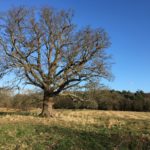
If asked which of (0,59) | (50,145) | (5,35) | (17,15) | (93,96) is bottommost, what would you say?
(50,145)

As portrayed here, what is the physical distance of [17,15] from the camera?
88.4 ft

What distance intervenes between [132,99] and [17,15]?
168 ft

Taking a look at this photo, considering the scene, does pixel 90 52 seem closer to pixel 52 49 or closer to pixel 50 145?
pixel 52 49

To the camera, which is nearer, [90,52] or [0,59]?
[0,59]

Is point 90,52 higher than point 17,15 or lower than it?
lower

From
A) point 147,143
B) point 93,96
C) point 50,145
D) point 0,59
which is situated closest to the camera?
point 50,145

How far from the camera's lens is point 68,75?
90.7 feet

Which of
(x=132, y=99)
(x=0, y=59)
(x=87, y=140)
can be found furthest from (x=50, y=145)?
(x=132, y=99)

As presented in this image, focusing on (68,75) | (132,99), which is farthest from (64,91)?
(132,99)

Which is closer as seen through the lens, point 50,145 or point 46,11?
point 50,145

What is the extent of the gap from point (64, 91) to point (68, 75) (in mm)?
2401

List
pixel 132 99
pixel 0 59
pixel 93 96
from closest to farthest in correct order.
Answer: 1. pixel 0 59
2. pixel 93 96
3. pixel 132 99

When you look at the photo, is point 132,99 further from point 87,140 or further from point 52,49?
point 87,140

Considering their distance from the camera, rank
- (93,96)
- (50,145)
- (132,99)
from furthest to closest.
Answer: (132,99), (93,96), (50,145)
